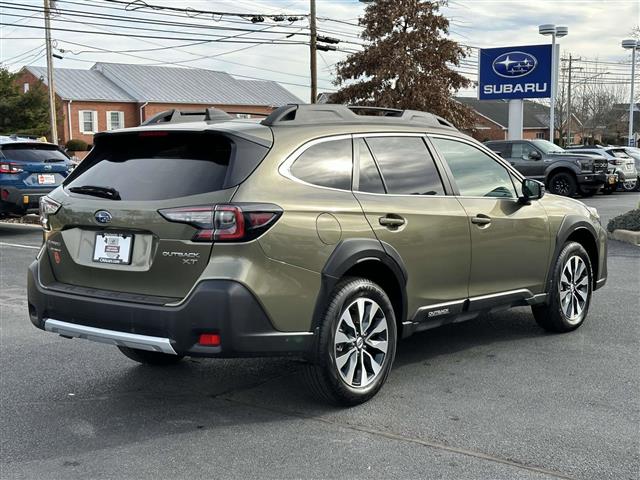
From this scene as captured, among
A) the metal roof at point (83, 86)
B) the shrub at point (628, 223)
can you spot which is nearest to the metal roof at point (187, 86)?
the metal roof at point (83, 86)

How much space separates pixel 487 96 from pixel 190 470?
106 feet

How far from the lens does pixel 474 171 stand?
580 cm

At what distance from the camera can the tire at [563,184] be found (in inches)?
898

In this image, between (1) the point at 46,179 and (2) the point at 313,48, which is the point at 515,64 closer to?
(2) the point at 313,48

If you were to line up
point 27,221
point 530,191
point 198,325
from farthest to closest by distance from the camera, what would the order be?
point 27,221, point 530,191, point 198,325

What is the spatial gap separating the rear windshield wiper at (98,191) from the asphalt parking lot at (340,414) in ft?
4.30

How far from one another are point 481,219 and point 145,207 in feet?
8.06

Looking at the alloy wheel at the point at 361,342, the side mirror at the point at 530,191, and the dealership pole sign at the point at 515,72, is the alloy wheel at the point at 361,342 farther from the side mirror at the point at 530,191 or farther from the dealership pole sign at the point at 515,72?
the dealership pole sign at the point at 515,72

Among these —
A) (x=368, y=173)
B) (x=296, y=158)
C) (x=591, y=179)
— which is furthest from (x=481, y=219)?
(x=591, y=179)

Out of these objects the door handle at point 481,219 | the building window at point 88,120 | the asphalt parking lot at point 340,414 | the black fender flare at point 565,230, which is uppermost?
the building window at point 88,120

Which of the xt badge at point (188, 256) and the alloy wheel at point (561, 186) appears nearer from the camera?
the xt badge at point (188, 256)

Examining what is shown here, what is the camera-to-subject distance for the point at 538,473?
372cm

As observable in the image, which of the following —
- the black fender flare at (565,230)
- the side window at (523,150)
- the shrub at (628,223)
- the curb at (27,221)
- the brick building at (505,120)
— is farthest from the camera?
the brick building at (505,120)

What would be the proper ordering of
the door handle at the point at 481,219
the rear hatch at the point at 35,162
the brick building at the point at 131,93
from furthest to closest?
the brick building at the point at 131,93 → the rear hatch at the point at 35,162 → the door handle at the point at 481,219
